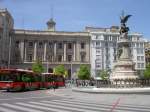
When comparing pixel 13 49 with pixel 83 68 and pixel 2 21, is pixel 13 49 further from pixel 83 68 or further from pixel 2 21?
pixel 83 68

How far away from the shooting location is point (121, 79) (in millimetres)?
34000

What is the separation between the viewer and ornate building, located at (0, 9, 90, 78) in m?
106

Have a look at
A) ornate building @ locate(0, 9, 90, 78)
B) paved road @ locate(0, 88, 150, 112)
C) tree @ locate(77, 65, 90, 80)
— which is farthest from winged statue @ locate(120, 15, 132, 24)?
ornate building @ locate(0, 9, 90, 78)

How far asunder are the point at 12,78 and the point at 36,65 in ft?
183

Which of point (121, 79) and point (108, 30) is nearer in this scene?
point (121, 79)

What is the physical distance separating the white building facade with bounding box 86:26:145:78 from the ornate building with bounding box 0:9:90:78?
239 centimetres

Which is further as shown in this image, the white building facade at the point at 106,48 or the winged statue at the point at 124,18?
the white building facade at the point at 106,48

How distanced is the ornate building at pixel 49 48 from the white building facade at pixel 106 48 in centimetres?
239

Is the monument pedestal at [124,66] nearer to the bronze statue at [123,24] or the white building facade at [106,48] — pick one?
the bronze statue at [123,24]

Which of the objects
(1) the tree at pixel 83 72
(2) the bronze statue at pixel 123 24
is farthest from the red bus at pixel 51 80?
(1) the tree at pixel 83 72

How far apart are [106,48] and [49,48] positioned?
64.6ft

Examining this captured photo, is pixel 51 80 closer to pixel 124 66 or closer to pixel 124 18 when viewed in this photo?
pixel 124 66

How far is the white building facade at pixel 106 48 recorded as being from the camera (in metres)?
110

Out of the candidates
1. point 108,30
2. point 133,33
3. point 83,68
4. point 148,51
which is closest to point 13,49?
point 83,68
